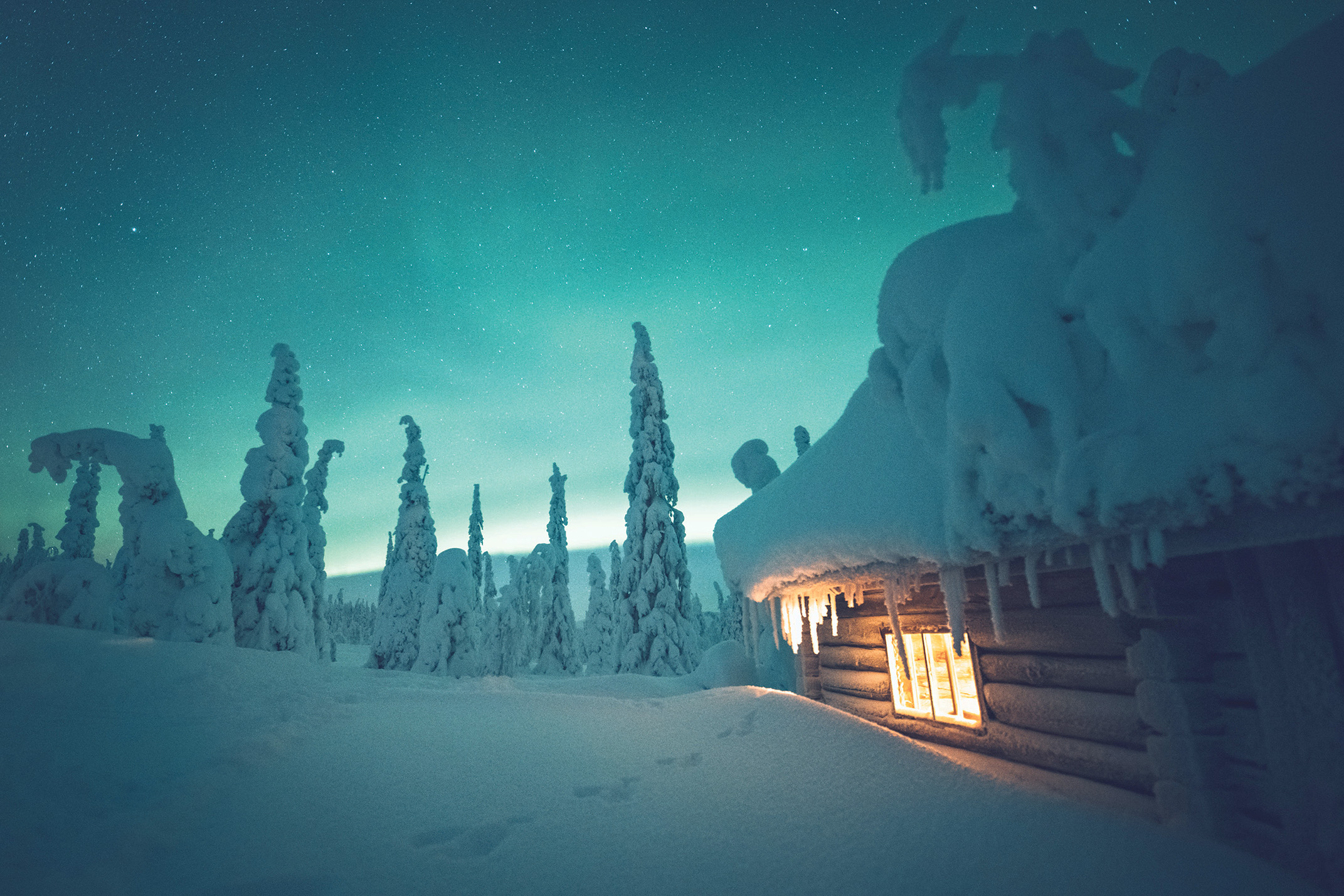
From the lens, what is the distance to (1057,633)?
4867mm

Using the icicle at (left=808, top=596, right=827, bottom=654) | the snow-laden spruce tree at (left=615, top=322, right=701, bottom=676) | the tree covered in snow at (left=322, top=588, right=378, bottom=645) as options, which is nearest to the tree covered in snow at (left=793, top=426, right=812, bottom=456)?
the snow-laden spruce tree at (left=615, top=322, right=701, bottom=676)

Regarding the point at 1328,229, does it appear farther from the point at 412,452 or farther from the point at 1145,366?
the point at 412,452

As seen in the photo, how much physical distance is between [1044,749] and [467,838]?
207 inches

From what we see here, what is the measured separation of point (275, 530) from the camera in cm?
1734

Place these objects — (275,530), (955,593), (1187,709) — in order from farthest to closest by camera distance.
Answer: (275,530), (955,593), (1187,709)

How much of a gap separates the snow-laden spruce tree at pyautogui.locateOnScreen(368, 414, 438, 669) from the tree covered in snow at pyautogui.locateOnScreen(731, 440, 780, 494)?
17.8 m

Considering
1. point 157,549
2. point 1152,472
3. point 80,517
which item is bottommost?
point 1152,472

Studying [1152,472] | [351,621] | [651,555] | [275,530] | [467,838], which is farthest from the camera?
[351,621]

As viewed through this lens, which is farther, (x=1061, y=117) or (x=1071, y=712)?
(x=1071, y=712)

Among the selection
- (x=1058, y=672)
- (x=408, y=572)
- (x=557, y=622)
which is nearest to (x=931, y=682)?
(x=1058, y=672)

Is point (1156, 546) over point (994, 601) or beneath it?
over

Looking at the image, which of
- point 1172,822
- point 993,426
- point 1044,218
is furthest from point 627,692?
point 1044,218

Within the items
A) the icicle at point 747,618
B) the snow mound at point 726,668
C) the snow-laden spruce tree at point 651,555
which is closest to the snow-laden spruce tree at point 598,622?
the snow-laden spruce tree at point 651,555

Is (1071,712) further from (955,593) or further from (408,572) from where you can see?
(408,572)
